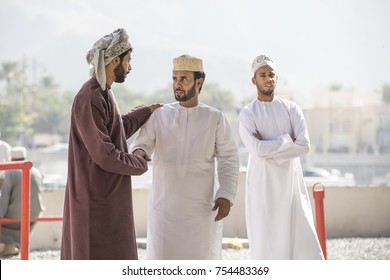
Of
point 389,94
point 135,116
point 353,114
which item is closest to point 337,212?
point 135,116

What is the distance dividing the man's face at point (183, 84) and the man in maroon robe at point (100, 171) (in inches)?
23.8

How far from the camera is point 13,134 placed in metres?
54.3

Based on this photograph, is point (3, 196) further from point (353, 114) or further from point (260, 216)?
point (353, 114)

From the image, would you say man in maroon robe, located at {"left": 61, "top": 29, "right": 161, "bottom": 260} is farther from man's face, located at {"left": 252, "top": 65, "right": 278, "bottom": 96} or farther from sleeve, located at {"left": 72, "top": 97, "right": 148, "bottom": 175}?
man's face, located at {"left": 252, "top": 65, "right": 278, "bottom": 96}

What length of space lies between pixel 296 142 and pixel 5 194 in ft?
13.7

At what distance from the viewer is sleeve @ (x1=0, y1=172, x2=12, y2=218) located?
8656mm

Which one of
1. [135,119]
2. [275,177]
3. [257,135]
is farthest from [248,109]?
[135,119]

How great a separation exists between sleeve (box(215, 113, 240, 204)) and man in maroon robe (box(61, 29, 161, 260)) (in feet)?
2.18

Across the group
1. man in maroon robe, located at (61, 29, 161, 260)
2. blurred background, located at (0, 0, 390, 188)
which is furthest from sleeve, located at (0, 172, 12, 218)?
blurred background, located at (0, 0, 390, 188)

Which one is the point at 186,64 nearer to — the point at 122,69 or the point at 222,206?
the point at 122,69

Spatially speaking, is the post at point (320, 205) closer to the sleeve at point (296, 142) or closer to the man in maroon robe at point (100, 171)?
the sleeve at point (296, 142)

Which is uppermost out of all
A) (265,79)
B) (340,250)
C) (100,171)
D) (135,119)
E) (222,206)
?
(265,79)

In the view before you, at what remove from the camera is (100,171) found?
4.21 meters

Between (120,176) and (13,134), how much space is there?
51307 millimetres
